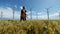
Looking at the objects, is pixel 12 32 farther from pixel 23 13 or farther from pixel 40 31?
pixel 23 13

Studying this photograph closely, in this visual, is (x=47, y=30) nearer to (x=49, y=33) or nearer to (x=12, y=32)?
(x=49, y=33)

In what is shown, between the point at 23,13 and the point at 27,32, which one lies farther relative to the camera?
the point at 23,13

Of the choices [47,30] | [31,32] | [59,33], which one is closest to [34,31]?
[31,32]

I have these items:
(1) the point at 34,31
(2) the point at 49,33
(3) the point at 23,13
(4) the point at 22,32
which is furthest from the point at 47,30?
(3) the point at 23,13

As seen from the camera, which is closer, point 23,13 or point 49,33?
point 49,33

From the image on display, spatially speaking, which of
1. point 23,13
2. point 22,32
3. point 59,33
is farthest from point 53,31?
point 23,13

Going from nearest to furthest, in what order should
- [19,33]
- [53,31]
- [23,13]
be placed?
[19,33], [53,31], [23,13]

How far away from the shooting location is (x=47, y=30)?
238cm

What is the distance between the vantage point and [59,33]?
7.82ft

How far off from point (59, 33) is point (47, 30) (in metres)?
0.19

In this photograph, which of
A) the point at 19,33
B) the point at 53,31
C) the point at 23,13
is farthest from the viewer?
the point at 23,13

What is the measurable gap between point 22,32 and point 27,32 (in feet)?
0.46

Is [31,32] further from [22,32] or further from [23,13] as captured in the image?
[23,13]

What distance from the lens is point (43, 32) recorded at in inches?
94.2
